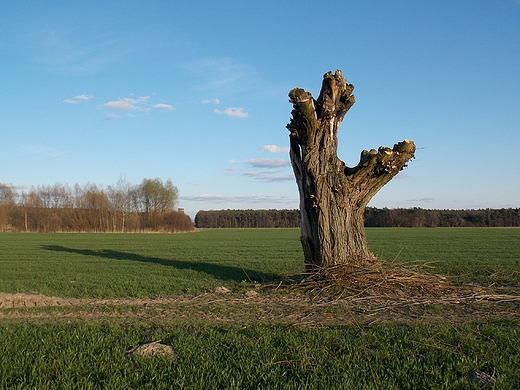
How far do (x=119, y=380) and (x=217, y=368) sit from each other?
102 cm

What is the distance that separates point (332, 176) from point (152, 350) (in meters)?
7.87

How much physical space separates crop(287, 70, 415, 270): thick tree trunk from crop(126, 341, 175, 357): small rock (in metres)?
6.91

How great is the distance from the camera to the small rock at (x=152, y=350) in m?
5.32

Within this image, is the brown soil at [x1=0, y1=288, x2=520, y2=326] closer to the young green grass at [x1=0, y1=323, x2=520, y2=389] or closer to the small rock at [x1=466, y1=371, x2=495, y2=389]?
the young green grass at [x1=0, y1=323, x2=520, y2=389]

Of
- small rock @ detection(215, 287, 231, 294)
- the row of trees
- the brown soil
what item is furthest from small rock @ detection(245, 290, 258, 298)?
the row of trees

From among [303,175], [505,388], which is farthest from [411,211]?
[505,388]

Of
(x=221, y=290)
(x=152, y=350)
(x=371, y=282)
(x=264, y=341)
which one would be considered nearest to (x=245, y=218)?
(x=221, y=290)

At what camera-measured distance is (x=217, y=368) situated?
4820 mm

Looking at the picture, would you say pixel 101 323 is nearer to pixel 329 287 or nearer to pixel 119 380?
pixel 119 380

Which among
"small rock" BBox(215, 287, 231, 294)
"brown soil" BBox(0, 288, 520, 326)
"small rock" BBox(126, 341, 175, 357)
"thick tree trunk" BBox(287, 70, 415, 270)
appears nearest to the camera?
"small rock" BBox(126, 341, 175, 357)

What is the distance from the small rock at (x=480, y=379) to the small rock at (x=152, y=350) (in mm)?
3319

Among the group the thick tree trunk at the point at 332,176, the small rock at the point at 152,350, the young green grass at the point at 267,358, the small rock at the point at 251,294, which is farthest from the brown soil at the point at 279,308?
the thick tree trunk at the point at 332,176

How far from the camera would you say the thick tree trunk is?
11969 millimetres

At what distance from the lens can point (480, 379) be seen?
14.6 ft
